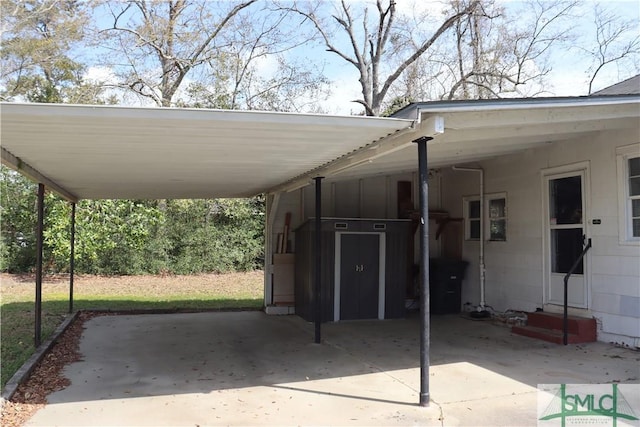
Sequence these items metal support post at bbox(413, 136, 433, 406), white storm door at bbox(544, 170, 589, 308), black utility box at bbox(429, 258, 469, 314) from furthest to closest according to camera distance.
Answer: black utility box at bbox(429, 258, 469, 314) < white storm door at bbox(544, 170, 589, 308) < metal support post at bbox(413, 136, 433, 406)

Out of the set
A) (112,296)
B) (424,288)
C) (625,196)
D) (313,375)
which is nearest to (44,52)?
(112,296)

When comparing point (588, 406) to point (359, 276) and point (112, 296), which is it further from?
point (112, 296)

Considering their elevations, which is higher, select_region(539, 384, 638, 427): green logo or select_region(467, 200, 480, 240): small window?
select_region(467, 200, 480, 240): small window

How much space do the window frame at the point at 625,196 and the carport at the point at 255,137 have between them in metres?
0.38

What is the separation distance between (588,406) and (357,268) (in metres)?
4.96

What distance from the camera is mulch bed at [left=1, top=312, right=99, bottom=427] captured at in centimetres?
414

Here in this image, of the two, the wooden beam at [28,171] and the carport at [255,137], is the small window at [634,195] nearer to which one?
the carport at [255,137]

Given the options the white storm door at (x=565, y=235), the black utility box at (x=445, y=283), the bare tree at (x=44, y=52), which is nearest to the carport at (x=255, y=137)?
the white storm door at (x=565, y=235)

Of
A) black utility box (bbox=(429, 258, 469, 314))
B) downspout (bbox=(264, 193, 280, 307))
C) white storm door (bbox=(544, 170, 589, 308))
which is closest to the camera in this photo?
white storm door (bbox=(544, 170, 589, 308))

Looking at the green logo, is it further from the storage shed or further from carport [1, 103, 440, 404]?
the storage shed

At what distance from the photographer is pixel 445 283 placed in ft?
31.5

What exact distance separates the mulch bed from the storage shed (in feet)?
12.6

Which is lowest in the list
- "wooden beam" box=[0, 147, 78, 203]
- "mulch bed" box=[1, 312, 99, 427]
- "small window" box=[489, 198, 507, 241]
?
"mulch bed" box=[1, 312, 99, 427]

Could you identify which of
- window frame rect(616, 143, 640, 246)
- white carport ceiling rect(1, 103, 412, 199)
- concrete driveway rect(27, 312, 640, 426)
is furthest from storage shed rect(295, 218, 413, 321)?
window frame rect(616, 143, 640, 246)
